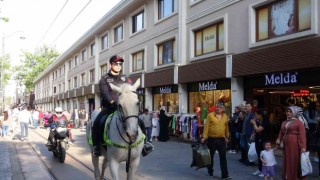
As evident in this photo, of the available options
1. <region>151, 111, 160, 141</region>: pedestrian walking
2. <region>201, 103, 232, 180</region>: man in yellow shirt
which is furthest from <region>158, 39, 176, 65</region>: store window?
<region>201, 103, 232, 180</region>: man in yellow shirt

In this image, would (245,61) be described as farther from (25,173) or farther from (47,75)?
(47,75)

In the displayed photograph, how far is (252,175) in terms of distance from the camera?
393 inches

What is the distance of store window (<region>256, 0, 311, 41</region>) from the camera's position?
41.5 ft

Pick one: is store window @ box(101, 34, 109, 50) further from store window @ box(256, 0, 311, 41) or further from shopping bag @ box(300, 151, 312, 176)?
shopping bag @ box(300, 151, 312, 176)

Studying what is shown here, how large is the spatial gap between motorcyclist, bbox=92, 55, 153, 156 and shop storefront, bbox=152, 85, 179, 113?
45.3 ft

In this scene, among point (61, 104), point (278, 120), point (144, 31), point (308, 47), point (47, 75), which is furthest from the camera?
point (47, 75)

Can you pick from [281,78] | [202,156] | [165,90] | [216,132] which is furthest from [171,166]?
[165,90]

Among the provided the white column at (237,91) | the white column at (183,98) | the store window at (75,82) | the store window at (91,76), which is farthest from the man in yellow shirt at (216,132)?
the store window at (75,82)

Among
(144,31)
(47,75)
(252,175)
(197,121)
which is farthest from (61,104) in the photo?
(252,175)

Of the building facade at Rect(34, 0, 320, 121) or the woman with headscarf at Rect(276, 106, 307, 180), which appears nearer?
the woman with headscarf at Rect(276, 106, 307, 180)

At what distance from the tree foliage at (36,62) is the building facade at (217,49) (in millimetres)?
46769

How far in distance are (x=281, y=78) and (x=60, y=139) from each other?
7.60 meters

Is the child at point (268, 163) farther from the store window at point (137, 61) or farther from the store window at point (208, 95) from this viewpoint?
the store window at point (137, 61)

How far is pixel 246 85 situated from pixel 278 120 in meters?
2.72
